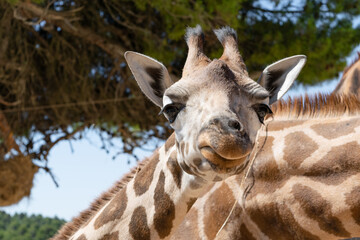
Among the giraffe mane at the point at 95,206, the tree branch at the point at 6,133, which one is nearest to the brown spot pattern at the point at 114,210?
the giraffe mane at the point at 95,206

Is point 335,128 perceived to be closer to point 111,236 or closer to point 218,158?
point 218,158

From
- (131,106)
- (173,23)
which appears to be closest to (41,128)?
(131,106)

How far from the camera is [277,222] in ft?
9.39

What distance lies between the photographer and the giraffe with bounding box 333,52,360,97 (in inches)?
184

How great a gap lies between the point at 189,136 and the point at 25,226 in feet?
26.5

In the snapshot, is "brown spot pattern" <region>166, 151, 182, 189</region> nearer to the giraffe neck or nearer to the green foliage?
A: the giraffe neck

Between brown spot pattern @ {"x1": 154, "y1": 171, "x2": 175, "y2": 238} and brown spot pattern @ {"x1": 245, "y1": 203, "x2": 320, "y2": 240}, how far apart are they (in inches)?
24.3

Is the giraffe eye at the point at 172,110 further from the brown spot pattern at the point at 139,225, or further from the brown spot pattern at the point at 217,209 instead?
the brown spot pattern at the point at 217,209

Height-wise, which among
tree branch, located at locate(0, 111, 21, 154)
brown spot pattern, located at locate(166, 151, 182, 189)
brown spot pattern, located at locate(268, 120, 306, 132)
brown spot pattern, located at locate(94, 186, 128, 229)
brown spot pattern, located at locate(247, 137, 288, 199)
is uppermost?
tree branch, located at locate(0, 111, 21, 154)

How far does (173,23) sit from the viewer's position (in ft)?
21.6

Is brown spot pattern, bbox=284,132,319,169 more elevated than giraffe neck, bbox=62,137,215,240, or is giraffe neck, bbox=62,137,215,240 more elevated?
giraffe neck, bbox=62,137,215,240

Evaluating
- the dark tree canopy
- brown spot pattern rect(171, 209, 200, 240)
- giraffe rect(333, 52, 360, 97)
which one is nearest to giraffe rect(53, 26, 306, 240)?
brown spot pattern rect(171, 209, 200, 240)

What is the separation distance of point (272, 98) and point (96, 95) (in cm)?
556

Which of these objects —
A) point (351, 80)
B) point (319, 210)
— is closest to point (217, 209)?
point (319, 210)
